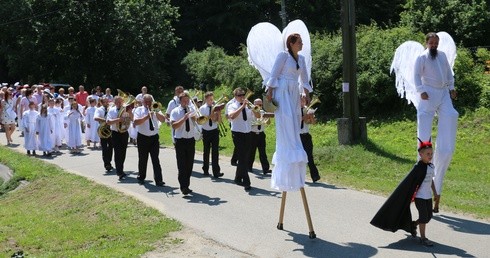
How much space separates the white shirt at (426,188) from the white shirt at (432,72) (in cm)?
183

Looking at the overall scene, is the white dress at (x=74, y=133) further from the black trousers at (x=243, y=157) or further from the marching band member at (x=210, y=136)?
the black trousers at (x=243, y=157)

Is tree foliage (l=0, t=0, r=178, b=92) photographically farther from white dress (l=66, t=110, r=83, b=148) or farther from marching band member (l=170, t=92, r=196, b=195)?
marching band member (l=170, t=92, r=196, b=195)

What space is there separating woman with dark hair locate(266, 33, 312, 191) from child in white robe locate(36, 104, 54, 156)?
43.7 feet

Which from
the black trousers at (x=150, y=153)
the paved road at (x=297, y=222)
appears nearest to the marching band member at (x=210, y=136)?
the paved road at (x=297, y=222)

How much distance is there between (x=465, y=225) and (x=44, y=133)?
14.6 meters

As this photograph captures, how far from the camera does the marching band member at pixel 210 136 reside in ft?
48.5

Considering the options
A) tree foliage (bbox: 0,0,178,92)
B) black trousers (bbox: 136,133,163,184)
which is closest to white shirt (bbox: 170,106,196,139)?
black trousers (bbox: 136,133,163,184)

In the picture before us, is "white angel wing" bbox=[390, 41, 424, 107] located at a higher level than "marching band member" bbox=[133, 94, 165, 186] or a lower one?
higher

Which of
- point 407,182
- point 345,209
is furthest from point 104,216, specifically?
point 407,182

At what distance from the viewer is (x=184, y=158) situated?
12805 mm

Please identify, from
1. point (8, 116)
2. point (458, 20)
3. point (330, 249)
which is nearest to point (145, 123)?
point (330, 249)

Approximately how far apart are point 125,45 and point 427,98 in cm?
3001

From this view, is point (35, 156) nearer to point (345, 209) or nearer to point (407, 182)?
point (345, 209)

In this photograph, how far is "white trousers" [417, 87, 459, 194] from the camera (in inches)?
390
